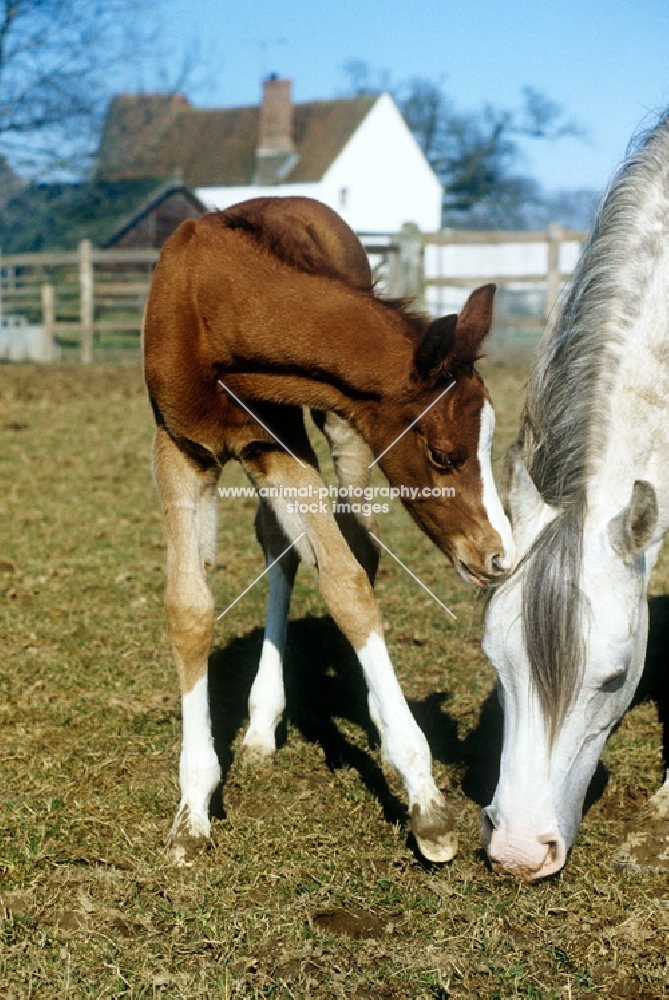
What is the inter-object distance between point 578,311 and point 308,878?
A: 6.09 ft

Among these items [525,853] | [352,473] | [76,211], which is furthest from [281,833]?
[76,211]

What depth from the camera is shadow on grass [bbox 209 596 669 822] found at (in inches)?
136

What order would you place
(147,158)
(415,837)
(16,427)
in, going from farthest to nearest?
(147,158), (16,427), (415,837)

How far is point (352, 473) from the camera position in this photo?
3.94m

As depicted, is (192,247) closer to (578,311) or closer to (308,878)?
(578,311)

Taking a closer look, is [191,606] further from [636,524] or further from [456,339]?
[636,524]

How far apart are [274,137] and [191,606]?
4156 centimetres

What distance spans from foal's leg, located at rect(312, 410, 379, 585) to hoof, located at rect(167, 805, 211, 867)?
1386 mm

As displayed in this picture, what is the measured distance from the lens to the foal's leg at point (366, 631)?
9.21 ft

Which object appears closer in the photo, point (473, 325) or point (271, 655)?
point (473, 325)

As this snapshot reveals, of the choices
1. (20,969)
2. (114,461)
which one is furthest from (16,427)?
(20,969)

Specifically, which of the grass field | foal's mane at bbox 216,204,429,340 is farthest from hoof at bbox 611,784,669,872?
foal's mane at bbox 216,204,429,340

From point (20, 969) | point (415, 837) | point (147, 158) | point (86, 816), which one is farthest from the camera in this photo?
point (147, 158)

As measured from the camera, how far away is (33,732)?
3752 millimetres
